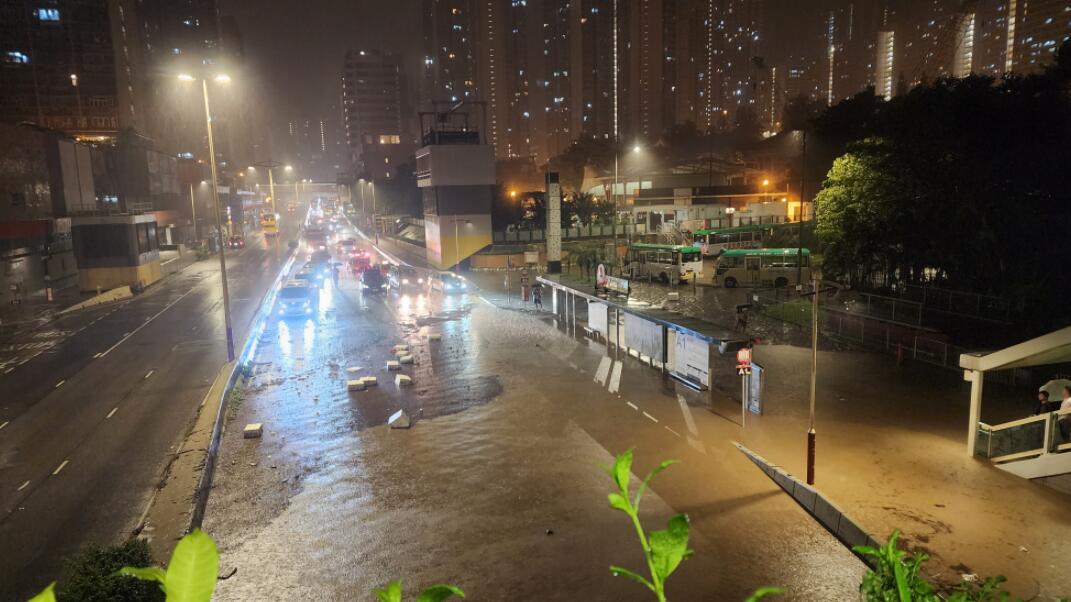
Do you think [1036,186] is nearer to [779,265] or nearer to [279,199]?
[779,265]

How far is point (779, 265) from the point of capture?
3969cm

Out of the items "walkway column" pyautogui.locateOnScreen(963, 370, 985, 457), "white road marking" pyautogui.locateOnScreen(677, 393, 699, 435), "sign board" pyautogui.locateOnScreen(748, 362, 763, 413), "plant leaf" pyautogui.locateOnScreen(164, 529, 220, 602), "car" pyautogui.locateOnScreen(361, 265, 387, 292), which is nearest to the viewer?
"plant leaf" pyautogui.locateOnScreen(164, 529, 220, 602)

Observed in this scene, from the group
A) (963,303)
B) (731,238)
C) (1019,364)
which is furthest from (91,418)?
(731,238)

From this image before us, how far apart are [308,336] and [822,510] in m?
23.5

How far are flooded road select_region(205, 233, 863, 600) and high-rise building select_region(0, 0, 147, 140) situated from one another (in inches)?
2602

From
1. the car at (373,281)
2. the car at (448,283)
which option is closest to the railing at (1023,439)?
the car at (448,283)

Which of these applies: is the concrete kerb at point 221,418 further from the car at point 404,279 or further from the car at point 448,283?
the car at point 448,283

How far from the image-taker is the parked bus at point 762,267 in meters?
39.4

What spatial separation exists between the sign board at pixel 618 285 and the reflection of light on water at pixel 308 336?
1305 cm

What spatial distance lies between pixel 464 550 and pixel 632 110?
175781mm

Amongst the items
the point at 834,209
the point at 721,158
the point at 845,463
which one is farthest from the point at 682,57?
the point at 845,463

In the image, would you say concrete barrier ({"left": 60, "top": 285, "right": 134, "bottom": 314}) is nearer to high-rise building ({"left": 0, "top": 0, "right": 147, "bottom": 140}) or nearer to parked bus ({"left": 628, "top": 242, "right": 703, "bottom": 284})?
parked bus ({"left": 628, "top": 242, "right": 703, "bottom": 284})

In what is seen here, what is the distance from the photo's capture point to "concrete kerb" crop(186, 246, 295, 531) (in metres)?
12.7

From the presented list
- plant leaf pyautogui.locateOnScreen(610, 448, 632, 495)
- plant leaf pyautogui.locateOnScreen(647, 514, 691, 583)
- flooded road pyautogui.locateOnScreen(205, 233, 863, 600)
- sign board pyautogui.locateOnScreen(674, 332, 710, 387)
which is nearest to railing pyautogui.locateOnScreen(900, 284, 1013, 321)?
sign board pyautogui.locateOnScreen(674, 332, 710, 387)
